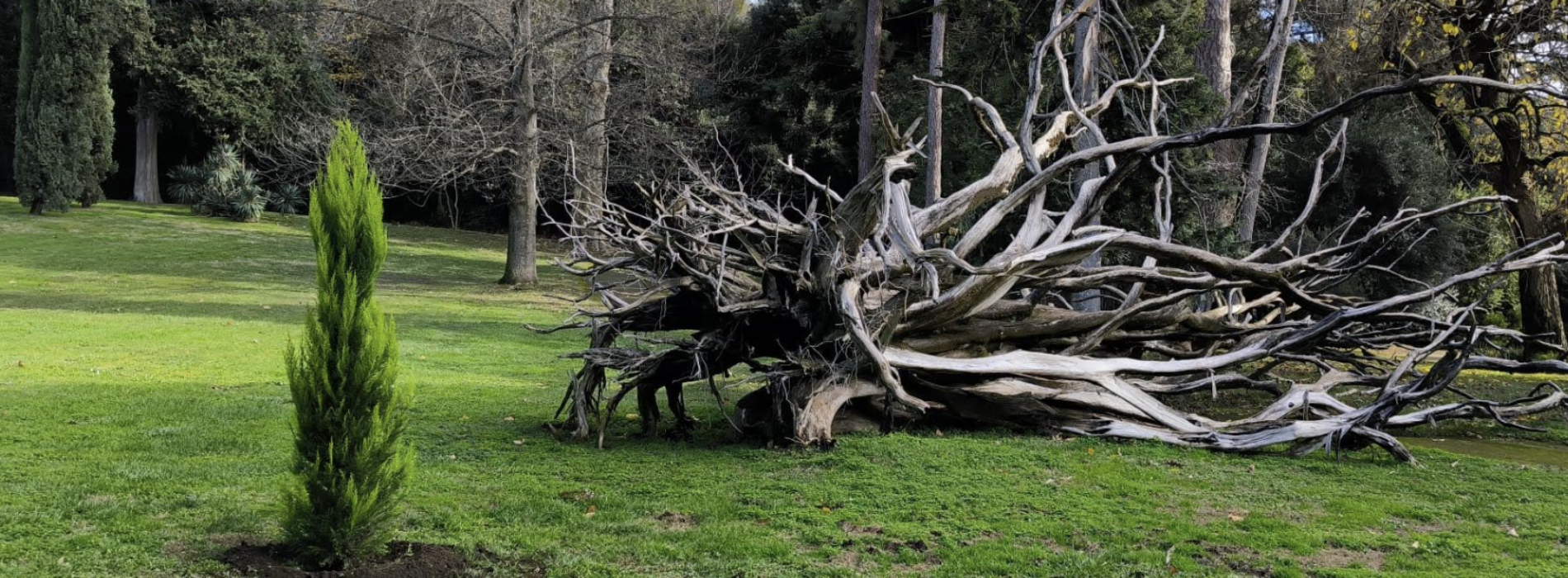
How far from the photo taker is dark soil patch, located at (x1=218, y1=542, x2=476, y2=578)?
438 cm

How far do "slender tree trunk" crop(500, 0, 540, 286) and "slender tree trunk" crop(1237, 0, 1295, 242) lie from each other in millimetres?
11074

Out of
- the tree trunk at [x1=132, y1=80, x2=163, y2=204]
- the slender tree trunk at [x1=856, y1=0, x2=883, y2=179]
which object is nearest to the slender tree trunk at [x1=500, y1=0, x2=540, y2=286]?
the slender tree trunk at [x1=856, y1=0, x2=883, y2=179]

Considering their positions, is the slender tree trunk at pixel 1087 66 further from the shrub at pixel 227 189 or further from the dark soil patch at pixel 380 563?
→ the shrub at pixel 227 189

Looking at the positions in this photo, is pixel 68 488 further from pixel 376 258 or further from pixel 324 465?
pixel 376 258

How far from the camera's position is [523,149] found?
19.7 meters

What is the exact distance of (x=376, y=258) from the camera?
4.30 metres

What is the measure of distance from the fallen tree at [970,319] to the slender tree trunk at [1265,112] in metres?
4.20

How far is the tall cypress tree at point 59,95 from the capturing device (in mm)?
26312

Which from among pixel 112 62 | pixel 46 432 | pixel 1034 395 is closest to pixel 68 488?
pixel 46 432

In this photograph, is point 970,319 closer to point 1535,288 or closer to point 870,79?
point 1535,288

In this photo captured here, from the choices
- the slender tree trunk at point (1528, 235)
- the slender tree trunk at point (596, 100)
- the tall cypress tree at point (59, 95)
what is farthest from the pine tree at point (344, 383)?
the tall cypress tree at point (59, 95)

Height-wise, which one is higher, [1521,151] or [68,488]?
[1521,151]

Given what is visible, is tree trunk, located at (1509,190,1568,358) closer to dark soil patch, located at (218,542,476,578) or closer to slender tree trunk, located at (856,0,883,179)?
slender tree trunk, located at (856,0,883,179)

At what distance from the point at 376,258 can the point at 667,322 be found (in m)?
3.74
